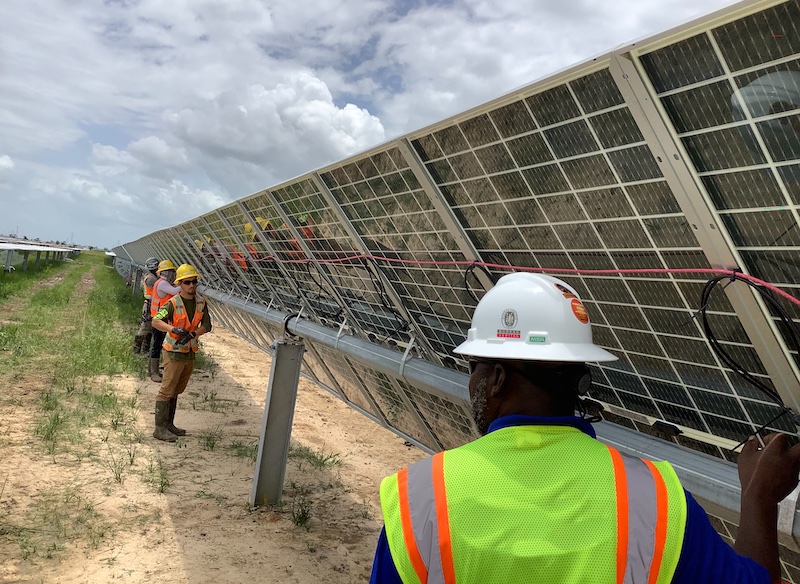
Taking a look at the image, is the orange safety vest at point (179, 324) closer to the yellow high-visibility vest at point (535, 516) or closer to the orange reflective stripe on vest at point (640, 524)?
the yellow high-visibility vest at point (535, 516)

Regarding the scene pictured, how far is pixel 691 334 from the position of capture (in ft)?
9.82

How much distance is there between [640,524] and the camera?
1557 millimetres

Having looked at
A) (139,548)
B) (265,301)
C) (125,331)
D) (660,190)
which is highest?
(660,190)

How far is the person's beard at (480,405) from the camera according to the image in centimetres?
192

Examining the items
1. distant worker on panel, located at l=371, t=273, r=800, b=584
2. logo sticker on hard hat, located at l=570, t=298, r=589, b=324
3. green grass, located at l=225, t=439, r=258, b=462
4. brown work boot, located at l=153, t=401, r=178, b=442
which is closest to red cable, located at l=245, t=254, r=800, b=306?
logo sticker on hard hat, located at l=570, t=298, r=589, b=324

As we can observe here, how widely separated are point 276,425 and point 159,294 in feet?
17.5

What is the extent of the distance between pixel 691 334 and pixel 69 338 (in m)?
16.2

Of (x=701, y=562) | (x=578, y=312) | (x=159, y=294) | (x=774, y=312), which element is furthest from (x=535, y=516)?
(x=159, y=294)

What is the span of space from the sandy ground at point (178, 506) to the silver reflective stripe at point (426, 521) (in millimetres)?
4332

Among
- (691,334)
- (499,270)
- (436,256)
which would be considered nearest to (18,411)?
(436,256)

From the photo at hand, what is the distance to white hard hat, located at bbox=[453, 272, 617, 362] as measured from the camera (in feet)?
6.89

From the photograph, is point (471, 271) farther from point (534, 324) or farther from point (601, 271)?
point (534, 324)

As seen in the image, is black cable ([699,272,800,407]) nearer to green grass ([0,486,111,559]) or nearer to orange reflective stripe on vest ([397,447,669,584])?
orange reflective stripe on vest ([397,447,669,584])

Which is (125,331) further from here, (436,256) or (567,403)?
(567,403)
